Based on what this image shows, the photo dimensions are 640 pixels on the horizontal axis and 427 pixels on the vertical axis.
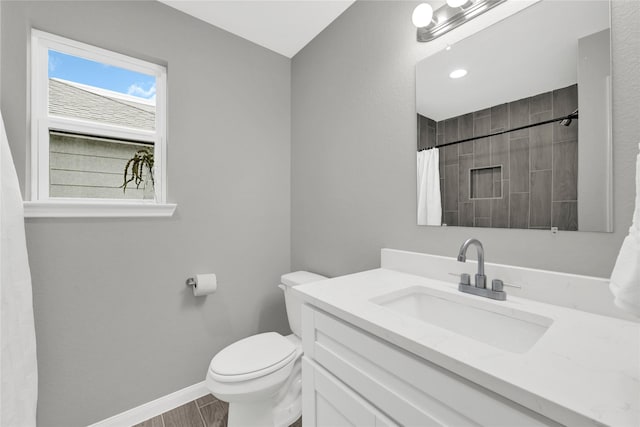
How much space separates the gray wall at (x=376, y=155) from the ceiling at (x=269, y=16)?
8cm

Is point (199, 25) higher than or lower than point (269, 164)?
higher

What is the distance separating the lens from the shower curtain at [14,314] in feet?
3.57

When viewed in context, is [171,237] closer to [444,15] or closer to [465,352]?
[465,352]

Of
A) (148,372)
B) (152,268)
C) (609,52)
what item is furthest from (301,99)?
(148,372)

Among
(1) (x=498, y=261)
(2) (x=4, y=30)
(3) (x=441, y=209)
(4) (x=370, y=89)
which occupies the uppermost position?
(2) (x=4, y=30)

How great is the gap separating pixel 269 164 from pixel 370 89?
36.2 inches

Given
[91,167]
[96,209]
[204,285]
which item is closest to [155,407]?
[204,285]

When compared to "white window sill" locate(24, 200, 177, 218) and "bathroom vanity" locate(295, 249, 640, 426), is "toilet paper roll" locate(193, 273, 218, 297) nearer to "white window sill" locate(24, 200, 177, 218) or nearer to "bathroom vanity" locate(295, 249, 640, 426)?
"white window sill" locate(24, 200, 177, 218)

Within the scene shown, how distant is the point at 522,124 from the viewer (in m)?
0.97

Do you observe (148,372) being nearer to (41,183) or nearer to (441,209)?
(41,183)

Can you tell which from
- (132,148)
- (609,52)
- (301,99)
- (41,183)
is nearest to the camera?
(609,52)

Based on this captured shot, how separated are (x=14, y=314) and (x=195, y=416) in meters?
1.02

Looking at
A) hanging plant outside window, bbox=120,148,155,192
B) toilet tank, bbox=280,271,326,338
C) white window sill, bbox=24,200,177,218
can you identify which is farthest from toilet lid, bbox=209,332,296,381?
hanging plant outside window, bbox=120,148,155,192

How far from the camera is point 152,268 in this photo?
1590 mm
